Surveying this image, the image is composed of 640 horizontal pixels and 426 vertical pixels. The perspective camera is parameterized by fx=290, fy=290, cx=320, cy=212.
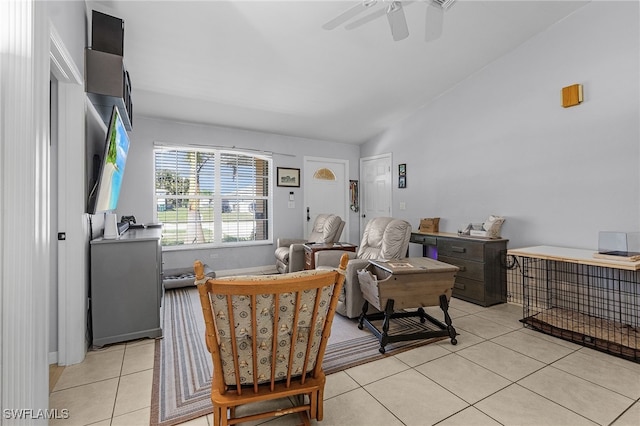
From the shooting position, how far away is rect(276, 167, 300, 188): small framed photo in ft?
17.8

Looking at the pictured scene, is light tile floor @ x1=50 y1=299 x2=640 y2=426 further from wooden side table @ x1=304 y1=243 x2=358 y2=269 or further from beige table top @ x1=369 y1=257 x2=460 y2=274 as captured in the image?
wooden side table @ x1=304 y1=243 x2=358 y2=269

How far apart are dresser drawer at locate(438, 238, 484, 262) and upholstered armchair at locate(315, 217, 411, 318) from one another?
96 cm

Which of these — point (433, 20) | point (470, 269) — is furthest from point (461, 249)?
point (433, 20)

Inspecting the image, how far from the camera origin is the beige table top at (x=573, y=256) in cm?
224

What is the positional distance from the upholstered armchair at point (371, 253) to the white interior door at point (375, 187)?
2208mm

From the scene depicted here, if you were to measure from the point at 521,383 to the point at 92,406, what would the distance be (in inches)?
104

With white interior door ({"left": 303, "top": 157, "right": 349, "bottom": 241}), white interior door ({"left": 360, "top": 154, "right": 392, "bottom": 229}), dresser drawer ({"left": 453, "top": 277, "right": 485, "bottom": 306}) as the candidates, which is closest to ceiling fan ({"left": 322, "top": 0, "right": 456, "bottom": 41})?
dresser drawer ({"left": 453, "top": 277, "right": 485, "bottom": 306})

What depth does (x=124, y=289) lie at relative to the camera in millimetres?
2400

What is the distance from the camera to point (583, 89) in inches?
119

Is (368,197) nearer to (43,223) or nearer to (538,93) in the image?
(538,93)

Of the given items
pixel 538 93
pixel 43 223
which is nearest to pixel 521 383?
pixel 43 223

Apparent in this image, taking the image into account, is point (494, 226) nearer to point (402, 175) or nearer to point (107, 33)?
point (402, 175)

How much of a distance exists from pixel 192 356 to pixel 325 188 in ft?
13.6

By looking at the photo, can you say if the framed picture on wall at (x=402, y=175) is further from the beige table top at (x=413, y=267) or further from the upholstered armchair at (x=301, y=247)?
the beige table top at (x=413, y=267)
